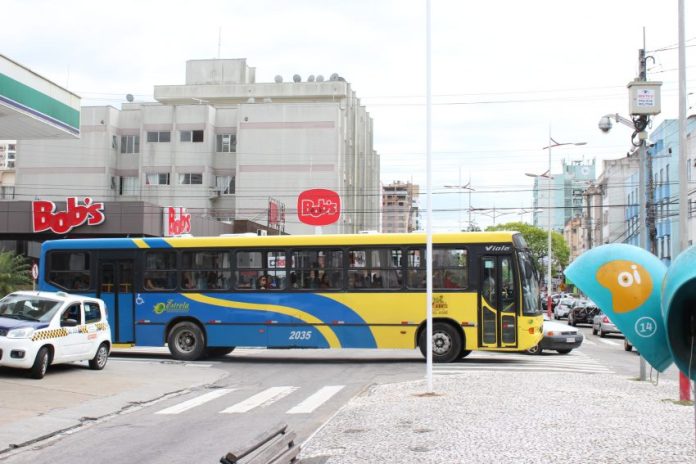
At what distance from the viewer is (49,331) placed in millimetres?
16500

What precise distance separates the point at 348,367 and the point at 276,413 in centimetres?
750

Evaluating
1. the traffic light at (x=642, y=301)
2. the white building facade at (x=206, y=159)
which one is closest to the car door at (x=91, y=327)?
the traffic light at (x=642, y=301)

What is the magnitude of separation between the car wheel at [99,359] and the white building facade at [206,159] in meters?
46.1

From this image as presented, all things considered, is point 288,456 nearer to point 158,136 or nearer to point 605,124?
point 605,124

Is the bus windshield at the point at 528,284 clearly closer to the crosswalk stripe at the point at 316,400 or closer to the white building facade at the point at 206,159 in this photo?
the crosswalk stripe at the point at 316,400

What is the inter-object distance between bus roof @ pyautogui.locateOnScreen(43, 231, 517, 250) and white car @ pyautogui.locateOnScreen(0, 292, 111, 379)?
3.61 meters

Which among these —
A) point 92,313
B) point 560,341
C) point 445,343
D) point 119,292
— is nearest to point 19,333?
point 92,313

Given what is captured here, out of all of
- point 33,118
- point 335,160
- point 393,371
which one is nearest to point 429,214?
point 393,371

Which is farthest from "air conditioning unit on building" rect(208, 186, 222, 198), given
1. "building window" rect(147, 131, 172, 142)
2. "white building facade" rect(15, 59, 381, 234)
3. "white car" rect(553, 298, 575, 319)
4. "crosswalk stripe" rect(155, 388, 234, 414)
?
"crosswalk stripe" rect(155, 388, 234, 414)

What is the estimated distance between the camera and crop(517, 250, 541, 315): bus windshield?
19.6 meters

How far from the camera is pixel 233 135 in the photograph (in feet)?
228

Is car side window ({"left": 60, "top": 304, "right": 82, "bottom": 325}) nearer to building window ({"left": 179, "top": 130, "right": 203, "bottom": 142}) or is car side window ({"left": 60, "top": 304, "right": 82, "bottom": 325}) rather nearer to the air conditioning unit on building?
the air conditioning unit on building

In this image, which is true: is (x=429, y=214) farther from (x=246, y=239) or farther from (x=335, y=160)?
(x=335, y=160)

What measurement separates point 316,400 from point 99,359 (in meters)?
6.89
